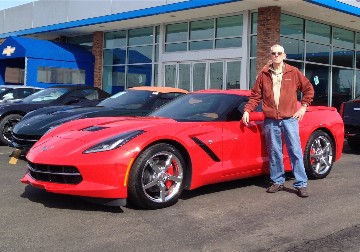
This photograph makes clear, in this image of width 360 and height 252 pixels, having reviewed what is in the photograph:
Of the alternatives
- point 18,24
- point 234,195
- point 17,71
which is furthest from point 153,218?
point 18,24

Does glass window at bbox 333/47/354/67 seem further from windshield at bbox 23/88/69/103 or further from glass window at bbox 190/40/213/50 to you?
windshield at bbox 23/88/69/103

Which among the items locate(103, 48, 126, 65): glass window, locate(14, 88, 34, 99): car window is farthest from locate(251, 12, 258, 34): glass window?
locate(14, 88, 34, 99): car window

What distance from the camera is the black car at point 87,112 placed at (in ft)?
Answer: 23.1

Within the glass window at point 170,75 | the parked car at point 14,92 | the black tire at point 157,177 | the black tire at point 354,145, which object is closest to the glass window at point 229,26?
the glass window at point 170,75

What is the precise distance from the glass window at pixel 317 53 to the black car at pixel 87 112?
9.20 m

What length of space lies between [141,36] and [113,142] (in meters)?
15.7

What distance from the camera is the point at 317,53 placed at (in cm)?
1677

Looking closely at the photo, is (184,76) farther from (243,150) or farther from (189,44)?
(243,150)

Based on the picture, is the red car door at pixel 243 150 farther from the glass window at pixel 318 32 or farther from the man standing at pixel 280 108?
the glass window at pixel 318 32

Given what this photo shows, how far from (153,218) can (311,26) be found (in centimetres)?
1395

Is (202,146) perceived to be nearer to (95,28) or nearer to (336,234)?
(336,234)

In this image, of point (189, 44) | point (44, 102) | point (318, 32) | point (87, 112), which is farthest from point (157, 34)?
point (87, 112)

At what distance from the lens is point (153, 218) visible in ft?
13.8

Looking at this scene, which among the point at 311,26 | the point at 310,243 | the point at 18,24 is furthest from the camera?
the point at 18,24
